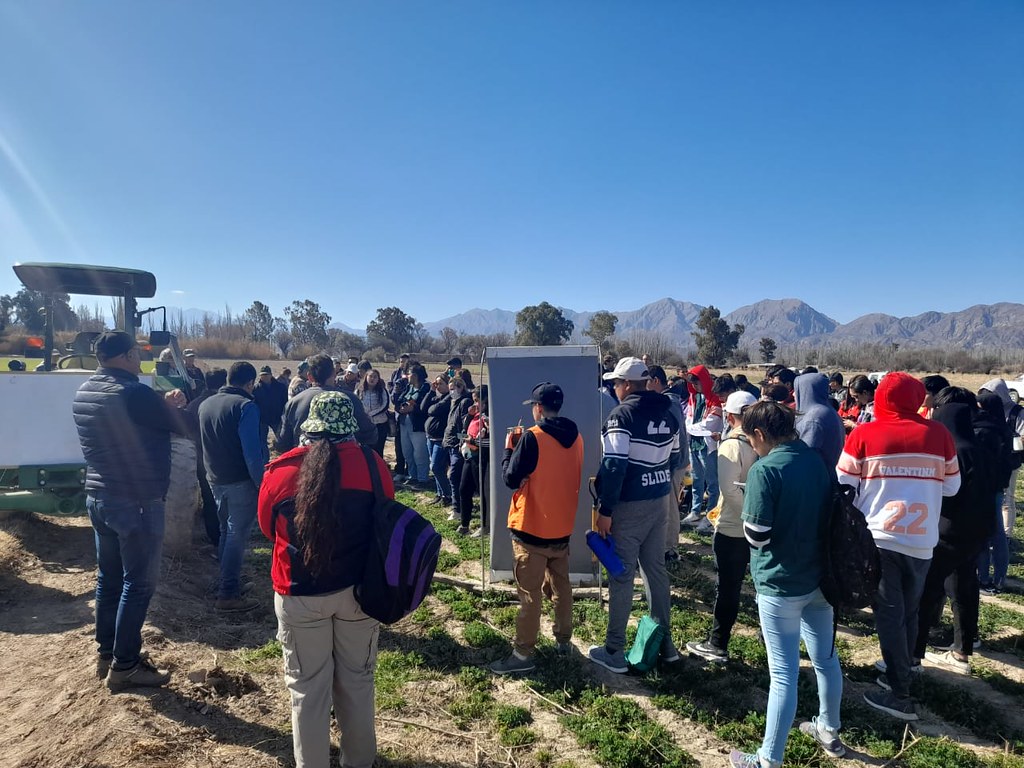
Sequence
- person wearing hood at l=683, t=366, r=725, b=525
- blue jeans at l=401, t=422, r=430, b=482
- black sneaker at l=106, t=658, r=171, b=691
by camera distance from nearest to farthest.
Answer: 1. black sneaker at l=106, t=658, r=171, b=691
2. person wearing hood at l=683, t=366, r=725, b=525
3. blue jeans at l=401, t=422, r=430, b=482

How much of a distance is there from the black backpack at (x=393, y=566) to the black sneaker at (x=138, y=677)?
2205mm

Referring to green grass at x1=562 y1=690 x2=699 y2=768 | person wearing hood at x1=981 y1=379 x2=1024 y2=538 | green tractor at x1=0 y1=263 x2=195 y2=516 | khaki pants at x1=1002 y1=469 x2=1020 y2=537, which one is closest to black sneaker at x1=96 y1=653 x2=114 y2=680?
green tractor at x1=0 y1=263 x2=195 y2=516

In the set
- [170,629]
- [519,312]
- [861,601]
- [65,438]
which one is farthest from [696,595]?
[519,312]

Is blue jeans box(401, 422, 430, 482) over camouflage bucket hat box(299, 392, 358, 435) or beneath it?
beneath

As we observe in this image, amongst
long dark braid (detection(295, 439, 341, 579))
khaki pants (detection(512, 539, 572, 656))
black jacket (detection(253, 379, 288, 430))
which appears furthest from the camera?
black jacket (detection(253, 379, 288, 430))

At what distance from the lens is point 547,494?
4270 mm

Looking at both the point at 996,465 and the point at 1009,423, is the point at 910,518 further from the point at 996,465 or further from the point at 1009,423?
the point at 1009,423

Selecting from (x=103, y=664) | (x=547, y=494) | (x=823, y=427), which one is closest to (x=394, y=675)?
(x=547, y=494)

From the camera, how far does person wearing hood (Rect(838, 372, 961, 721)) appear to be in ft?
12.1

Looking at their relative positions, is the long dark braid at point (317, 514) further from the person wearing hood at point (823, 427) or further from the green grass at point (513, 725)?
the person wearing hood at point (823, 427)

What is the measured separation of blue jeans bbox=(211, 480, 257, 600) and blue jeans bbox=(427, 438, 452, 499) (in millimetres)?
3741

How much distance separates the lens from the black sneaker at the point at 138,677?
12.3 feet

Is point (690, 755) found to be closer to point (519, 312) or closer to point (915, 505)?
point (915, 505)

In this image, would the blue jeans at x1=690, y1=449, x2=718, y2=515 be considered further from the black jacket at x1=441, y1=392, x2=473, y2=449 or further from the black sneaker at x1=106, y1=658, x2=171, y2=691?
the black sneaker at x1=106, y1=658, x2=171, y2=691
